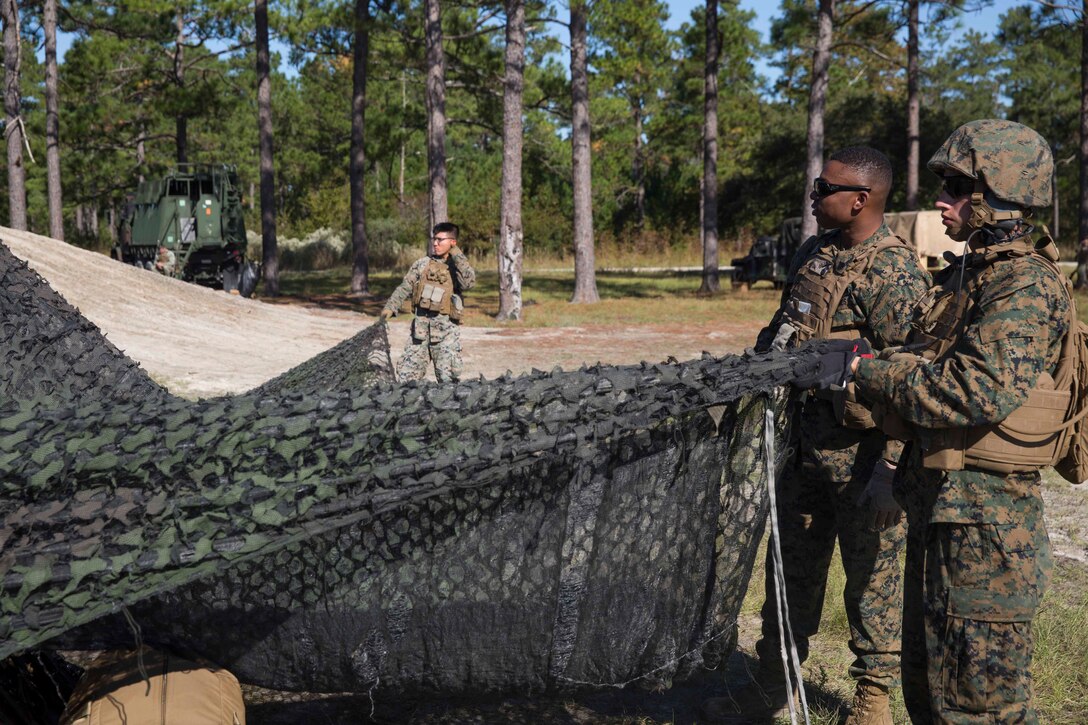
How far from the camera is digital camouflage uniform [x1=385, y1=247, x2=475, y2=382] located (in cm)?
790

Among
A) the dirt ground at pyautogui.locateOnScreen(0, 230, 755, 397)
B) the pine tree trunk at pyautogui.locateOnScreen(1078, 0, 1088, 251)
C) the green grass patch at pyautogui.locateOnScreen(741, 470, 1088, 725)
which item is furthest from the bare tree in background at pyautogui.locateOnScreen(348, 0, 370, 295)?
the green grass patch at pyautogui.locateOnScreen(741, 470, 1088, 725)

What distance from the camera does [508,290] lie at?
657 inches

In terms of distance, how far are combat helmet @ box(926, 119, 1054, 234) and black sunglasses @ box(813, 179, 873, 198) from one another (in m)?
0.63

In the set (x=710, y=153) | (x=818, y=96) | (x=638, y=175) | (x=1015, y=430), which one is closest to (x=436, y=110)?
(x=818, y=96)

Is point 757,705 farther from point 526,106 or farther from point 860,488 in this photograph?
point 526,106

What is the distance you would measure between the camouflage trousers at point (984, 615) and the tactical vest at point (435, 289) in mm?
5723

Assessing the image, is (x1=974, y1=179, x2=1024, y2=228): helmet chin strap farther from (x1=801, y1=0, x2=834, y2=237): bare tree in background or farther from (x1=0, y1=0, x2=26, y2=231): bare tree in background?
(x1=0, y1=0, x2=26, y2=231): bare tree in background

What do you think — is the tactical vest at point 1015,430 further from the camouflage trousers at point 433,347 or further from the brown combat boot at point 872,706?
the camouflage trousers at point 433,347

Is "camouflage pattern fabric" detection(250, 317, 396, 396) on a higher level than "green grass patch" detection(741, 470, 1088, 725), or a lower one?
higher

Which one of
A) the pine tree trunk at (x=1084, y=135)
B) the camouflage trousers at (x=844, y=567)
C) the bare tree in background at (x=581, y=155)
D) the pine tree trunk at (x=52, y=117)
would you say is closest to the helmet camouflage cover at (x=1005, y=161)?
the camouflage trousers at (x=844, y=567)

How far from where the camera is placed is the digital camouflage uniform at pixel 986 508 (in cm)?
233

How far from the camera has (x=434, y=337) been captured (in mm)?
7945

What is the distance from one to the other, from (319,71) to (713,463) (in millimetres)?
38224

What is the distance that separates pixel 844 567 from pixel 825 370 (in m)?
0.90
